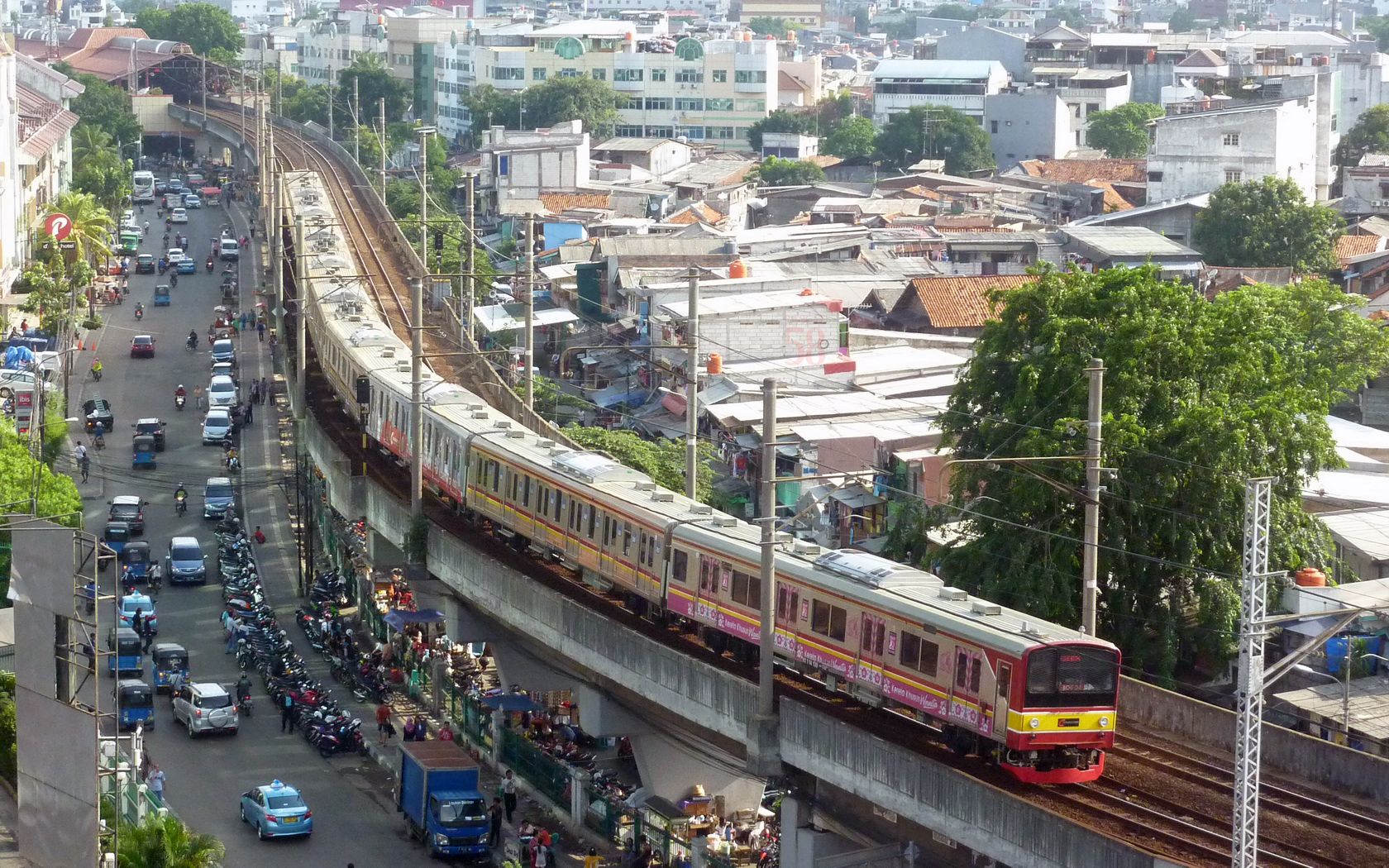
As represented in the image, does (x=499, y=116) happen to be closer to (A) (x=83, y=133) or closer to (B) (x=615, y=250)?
(A) (x=83, y=133)

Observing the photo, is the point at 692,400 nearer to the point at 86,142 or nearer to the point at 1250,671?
the point at 1250,671

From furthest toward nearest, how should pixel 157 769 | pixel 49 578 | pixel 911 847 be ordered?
pixel 157 769, pixel 911 847, pixel 49 578

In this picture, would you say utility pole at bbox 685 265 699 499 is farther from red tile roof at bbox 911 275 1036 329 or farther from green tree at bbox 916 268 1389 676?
red tile roof at bbox 911 275 1036 329

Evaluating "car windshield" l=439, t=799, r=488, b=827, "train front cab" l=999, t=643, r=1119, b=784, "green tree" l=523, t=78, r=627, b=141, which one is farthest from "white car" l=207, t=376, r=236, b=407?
"green tree" l=523, t=78, r=627, b=141

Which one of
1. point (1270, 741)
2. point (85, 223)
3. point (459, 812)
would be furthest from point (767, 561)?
point (85, 223)

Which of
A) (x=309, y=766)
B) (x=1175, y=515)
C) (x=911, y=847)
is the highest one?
(x=1175, y=515)

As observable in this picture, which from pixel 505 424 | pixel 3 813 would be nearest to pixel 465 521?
pixel 505 424
